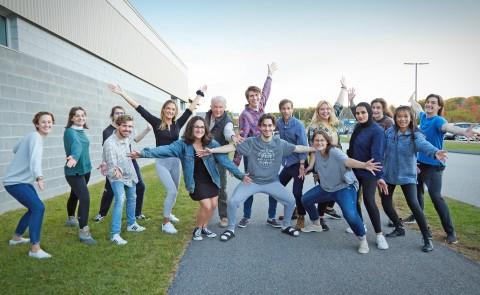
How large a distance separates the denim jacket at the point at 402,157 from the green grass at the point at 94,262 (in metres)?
3.12

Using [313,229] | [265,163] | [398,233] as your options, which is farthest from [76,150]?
[398,233]

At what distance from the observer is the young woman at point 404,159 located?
4.65 metres

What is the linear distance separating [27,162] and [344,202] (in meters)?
4.19

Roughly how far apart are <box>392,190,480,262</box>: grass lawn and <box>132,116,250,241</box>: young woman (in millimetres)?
3050

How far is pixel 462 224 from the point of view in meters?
5.62

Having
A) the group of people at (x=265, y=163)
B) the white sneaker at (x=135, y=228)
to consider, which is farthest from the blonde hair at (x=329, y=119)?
the white sneaker at (x=135, y=228)

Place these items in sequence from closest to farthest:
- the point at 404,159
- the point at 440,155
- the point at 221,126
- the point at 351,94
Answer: the point at 440,155, the point at 404,159, the point at 221,126, the point at 351,94

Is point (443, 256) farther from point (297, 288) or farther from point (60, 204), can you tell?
point (60, 204)

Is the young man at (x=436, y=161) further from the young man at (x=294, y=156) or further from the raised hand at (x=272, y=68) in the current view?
the raised hand at (x=272, y=68)

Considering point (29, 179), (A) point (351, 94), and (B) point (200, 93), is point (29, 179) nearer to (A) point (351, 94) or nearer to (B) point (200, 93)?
(B) point (200, 93)

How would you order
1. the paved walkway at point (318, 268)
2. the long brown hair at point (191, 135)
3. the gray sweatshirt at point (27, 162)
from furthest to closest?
the long brown hair at point (191, 135) < the gray sweatshirt at point (27, 162) < the paved walkway at point (318, 268)

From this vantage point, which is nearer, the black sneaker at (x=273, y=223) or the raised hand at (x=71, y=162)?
the raised hand at (x=71, y=162)

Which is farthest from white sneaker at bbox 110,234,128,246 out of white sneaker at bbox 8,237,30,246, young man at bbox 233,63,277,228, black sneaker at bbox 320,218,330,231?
black sneaker at bbox 320,218,330,231

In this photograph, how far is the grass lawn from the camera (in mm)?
4492
